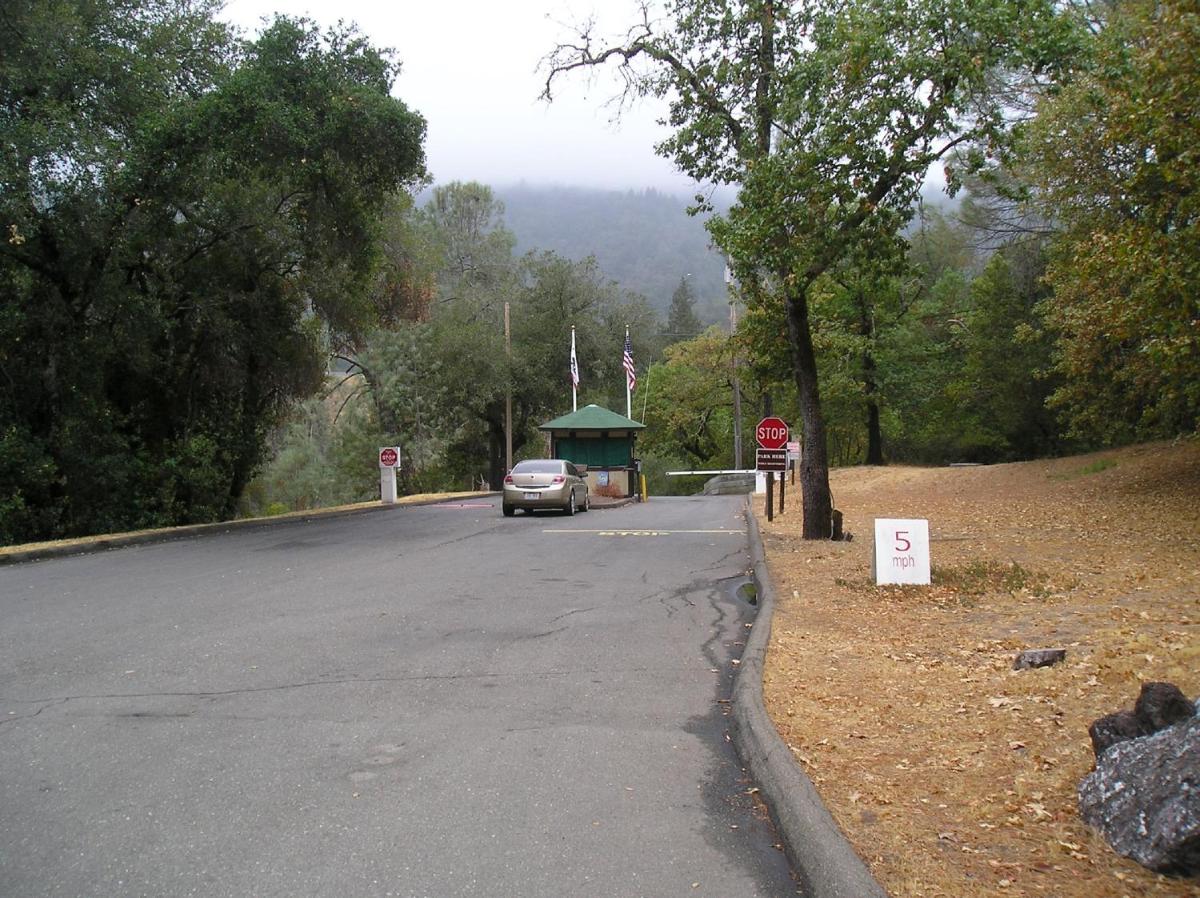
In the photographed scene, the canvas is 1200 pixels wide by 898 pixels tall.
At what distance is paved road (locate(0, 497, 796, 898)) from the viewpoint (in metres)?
3.87

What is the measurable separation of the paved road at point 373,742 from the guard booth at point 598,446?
929 inches

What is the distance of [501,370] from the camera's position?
43.5 metres

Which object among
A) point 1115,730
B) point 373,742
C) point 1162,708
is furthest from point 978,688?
point 373,742

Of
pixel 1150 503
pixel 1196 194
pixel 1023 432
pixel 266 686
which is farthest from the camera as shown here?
pixel 1023 432

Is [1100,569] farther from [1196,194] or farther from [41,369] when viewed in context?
[41,369]

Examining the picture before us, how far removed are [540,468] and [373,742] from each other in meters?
18.9

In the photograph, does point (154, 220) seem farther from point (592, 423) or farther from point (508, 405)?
point (508, 405)

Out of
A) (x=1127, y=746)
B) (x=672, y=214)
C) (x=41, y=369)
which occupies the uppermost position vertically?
(x=672, y=214)

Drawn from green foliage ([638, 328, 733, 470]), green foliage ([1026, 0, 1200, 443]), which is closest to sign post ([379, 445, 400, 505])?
green foliage ([1026, 0, 1200, 443])

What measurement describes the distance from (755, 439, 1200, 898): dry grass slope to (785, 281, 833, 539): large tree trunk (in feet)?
3.53

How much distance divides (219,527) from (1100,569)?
1696 cm

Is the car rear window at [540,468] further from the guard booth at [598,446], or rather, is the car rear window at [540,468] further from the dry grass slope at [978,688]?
the dry grass slope at [978,688]

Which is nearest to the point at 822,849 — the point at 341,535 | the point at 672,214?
the point at 341,535

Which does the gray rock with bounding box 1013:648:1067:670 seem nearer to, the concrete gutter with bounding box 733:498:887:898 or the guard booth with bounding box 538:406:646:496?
the concrete gutter with bounding box 733:498:887:898
